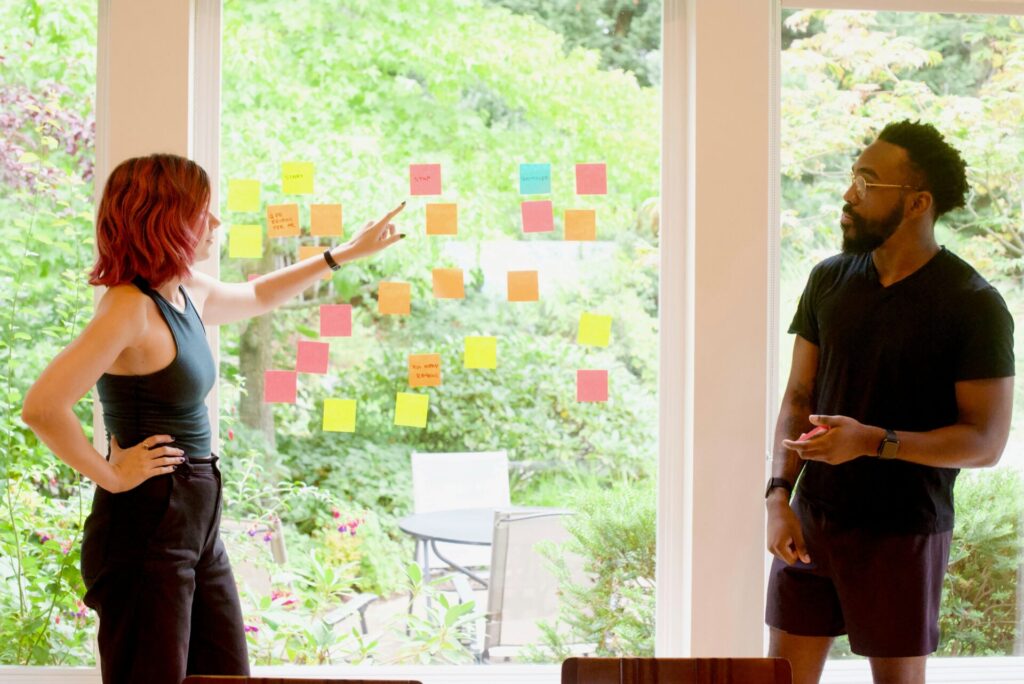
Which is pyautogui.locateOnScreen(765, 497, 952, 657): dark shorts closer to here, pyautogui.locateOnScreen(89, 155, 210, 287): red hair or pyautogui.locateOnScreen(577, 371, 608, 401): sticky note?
pyautogui.locateOnScreen(577, 371, 608, 401): sticky note

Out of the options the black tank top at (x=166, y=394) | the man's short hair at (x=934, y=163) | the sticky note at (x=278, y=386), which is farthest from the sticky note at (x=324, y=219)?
the man's short hair at (x=934, y=163)

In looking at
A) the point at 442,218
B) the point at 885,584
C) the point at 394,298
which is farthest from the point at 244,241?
the point at 885,584

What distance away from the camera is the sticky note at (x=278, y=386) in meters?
2.89

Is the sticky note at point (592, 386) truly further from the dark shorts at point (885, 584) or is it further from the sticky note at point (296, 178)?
the sticky note at point (296, 178)

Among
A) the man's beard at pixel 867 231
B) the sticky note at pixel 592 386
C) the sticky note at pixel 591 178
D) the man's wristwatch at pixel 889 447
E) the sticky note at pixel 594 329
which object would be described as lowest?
the man's wristwatch at pixel 889 447

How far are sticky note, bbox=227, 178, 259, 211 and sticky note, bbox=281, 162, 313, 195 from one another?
8 centimetres

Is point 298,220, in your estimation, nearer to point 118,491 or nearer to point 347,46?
point 347,46

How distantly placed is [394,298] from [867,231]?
1325 mm

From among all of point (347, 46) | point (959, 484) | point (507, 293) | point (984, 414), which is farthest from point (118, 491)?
point (959, 484)

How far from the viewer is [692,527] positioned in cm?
276

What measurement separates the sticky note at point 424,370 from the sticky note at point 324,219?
44 cm

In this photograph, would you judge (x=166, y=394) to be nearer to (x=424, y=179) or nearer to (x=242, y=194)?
(x=242, y=194)

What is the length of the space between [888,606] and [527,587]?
108 cm

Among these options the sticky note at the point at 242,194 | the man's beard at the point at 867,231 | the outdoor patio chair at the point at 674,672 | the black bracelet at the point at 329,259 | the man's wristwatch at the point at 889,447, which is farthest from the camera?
the sticky note at the point at 242,194
